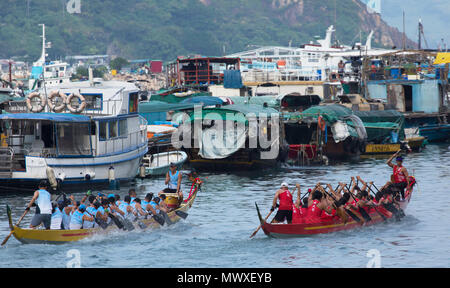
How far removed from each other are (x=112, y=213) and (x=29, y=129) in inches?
468

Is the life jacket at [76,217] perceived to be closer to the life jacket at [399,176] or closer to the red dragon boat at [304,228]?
the red dragon boat at [304,228]

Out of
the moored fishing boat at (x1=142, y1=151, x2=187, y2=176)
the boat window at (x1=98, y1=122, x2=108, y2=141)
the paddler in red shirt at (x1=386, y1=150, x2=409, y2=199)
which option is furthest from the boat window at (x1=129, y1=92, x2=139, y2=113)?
the paddler in red shirt at (x1=386, y1=150, x2=409, y2=199)

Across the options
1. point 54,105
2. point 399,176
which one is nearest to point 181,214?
point 399,176

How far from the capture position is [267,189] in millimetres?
36188

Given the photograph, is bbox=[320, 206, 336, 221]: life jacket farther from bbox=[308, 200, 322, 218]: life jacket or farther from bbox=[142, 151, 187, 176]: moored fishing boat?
bbox=[142, 151, 187, 176]: moored fishing boat

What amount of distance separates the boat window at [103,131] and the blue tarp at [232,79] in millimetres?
33597

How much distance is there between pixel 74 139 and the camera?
3309 centimetres
